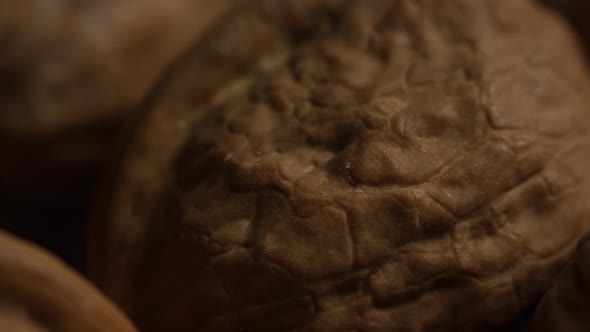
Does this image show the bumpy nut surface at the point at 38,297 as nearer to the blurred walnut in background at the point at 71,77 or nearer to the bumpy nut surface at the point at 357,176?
the bumpy nut surface at the point at 357,176

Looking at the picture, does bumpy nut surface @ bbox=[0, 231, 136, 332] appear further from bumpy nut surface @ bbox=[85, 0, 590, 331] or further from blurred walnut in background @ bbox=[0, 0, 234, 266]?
blurred walnut in background @ bbox=[0, 0, 234, 266]

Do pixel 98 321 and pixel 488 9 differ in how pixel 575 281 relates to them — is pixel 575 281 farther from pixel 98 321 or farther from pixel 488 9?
pixel 98 321

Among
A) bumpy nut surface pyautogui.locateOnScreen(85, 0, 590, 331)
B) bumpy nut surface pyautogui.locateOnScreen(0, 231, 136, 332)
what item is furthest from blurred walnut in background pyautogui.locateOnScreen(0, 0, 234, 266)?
bumpy nut surface pyautogui.locateOnScreen(0, 231, 136, 332)

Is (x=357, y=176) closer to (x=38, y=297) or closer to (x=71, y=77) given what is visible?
(x=38, y=297)

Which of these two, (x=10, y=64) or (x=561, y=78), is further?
(x=10, y=64)

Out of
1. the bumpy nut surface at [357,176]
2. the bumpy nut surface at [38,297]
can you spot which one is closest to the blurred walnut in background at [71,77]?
the bumpy nut surface at [357,176]

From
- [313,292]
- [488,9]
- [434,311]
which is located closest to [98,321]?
[313,292]
